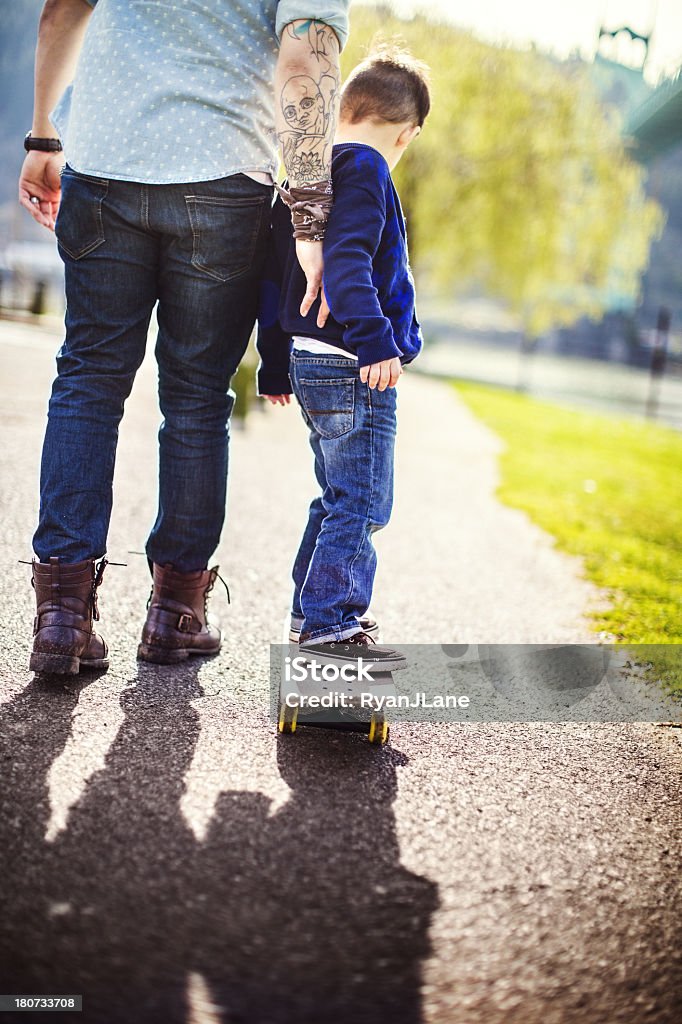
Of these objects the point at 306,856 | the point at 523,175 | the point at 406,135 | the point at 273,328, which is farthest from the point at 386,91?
the point at 523,175

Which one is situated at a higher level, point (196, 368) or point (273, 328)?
point (273, 328)

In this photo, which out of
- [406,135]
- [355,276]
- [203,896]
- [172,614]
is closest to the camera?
[203,896]

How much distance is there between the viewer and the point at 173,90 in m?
2.10

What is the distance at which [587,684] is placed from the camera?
2.67 m

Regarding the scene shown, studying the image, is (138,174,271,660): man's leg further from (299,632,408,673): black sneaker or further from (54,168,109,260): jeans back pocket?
(299,632,408,673): black sneaker

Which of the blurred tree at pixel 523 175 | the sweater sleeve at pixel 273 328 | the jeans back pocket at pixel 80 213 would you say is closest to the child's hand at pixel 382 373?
the sweater sleeve at pixel 273 328

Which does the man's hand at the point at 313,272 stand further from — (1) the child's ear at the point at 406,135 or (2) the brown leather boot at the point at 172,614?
(2) the brown leather boot at the point at 172,614

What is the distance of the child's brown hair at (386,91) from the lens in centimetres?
218

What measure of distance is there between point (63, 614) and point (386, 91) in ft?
4.71

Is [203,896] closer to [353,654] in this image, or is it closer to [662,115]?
[353,654]

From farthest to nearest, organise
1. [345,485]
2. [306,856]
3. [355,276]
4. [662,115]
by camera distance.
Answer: [662,115]
[345,485]
[355,276]
[306,856]

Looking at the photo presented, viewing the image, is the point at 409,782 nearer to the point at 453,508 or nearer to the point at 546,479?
the point at 453,508

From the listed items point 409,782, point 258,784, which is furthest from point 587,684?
point 258,784

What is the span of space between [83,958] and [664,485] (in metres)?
7.15
